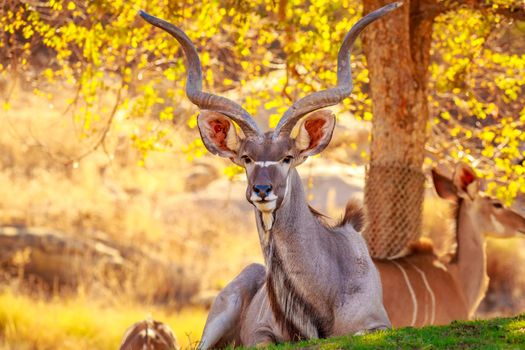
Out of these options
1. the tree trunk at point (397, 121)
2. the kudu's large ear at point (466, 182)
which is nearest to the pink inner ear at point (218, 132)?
the tree trunk at point (397, 121)

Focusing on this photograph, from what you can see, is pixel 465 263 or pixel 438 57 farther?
pixel 438 57

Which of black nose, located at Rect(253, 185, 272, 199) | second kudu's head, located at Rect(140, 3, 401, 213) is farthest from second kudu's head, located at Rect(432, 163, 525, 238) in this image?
black nose, located at Rect(253, 185, 272, 199)

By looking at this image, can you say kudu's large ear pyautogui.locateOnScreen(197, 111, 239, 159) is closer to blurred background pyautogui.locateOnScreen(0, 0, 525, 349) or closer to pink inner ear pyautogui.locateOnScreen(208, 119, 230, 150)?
pink inner ear pyautogui.locateOnScreen(208, 119, 230, 150)

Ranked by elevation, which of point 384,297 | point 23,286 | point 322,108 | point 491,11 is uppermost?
point 491,11

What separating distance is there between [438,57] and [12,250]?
711 cm

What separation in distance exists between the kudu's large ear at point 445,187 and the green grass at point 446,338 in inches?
114

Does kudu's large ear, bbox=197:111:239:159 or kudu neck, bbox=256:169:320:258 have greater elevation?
kudu's large ear, bbox=197:111:239:159

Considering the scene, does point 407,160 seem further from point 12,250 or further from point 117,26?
point 12,250

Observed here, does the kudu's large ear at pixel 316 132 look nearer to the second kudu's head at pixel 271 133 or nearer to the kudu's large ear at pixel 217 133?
the second kudu's head at pixel 271 133

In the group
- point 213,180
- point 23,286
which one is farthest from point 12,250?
point 213,180

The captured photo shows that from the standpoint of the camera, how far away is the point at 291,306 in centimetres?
591

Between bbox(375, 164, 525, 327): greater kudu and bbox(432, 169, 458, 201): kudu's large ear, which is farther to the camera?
bbox(432, 169, 458, 201): kudu's large ear

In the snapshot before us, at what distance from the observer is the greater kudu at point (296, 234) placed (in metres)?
5.74

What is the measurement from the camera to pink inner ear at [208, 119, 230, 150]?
596cm
